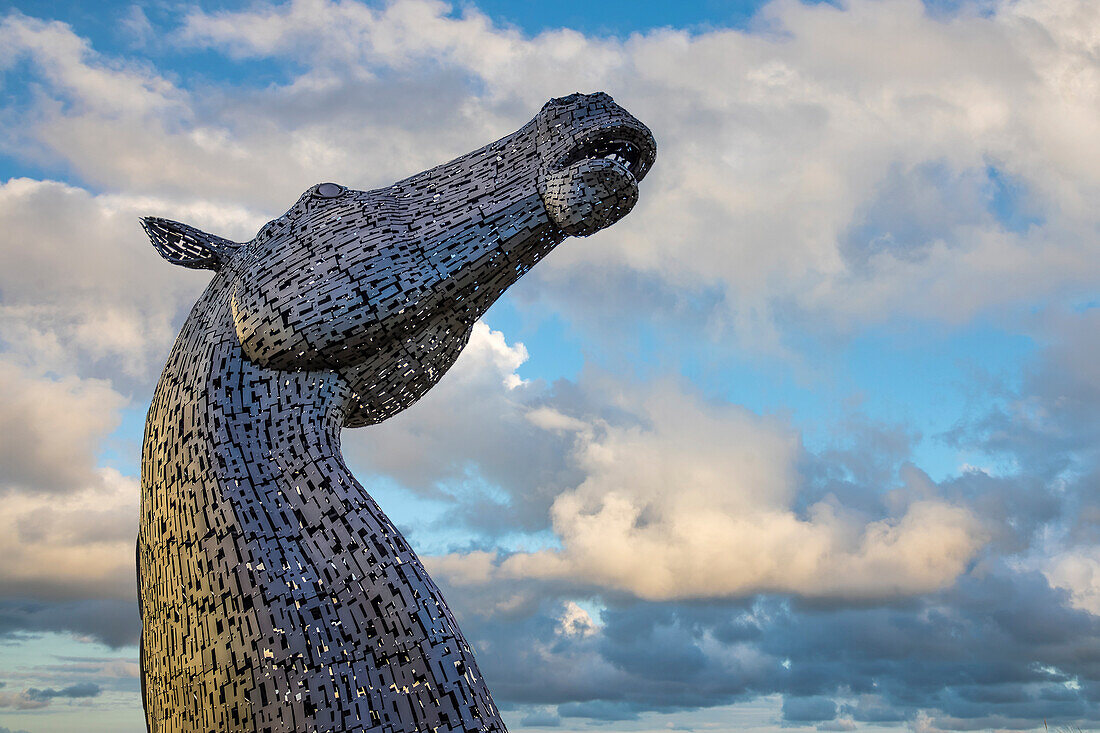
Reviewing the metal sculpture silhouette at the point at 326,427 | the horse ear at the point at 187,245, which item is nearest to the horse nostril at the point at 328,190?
the metal sculpture silhouette at the point at 326,427

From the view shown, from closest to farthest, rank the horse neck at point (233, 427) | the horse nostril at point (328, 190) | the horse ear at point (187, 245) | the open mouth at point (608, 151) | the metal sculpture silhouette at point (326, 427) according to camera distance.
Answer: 1. the metal sculpture silhouette at point (326, 427)
2. the horse neck at point (233, 427)
3. the open mouth at point (608, 151)
4. the horse nostril at point (328, 190)
5. the horse ear at point (187, 245)

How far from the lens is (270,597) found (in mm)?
4434

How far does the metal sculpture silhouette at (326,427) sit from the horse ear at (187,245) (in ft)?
0.08

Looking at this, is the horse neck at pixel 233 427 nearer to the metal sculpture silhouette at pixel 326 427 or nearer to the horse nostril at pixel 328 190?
the metal sculpture silhouette at pixel 326 427

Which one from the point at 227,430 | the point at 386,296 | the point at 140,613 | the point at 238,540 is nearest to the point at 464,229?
the point at 386,296

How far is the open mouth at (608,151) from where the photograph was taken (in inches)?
203

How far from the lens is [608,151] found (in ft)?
17.1

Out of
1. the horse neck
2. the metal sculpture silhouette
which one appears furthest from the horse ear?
the horse neck

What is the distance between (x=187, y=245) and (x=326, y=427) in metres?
1.56

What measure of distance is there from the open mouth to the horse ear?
207cm

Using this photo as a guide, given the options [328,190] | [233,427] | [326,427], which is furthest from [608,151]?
[233,427]

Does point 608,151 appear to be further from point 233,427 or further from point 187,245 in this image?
point 187,245

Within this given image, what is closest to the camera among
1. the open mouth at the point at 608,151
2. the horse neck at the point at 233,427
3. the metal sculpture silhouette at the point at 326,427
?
the metal sculpture silhouette at the point at 326,427

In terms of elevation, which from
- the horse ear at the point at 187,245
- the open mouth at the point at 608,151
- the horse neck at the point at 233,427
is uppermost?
the open mouth at the point at 608,151
